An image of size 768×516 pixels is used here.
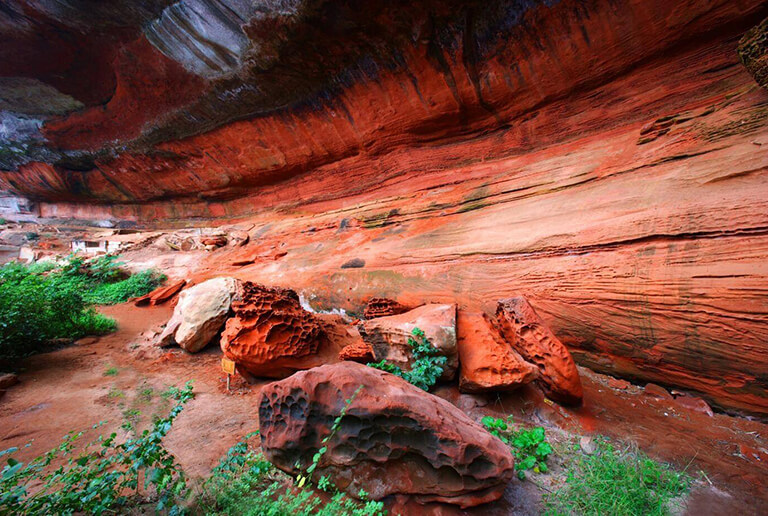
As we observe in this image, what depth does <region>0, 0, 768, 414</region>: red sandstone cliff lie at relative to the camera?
283cm

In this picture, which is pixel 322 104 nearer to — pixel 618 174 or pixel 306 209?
pixel 306 209

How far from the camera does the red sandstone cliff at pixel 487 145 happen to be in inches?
112

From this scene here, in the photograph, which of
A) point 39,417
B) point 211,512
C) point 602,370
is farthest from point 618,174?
point 39,417

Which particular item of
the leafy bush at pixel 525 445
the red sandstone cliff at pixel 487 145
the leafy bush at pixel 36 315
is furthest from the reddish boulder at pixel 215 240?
the leafy bush at pixel 525 445

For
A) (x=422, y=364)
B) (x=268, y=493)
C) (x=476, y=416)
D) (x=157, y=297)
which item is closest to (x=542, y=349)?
(x=476, y=416)

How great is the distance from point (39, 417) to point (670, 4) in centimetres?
916

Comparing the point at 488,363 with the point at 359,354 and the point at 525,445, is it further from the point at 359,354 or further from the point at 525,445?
the point at 359,354

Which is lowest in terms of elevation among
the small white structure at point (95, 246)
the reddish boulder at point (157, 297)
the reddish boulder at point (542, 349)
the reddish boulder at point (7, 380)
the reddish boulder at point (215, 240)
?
the reddish boulder at point (542, 349)

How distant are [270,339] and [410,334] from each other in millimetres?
1746

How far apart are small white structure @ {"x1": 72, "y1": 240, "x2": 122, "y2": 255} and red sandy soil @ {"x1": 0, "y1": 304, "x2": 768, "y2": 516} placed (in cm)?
946

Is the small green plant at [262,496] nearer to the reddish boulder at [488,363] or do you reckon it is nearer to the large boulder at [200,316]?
→ the reddish boulder at [488,363]

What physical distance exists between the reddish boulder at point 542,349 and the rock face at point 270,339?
2.23 metres

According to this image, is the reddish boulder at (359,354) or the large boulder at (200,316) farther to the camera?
the large boulder at (200,316)

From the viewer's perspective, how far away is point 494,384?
2.53 metres
